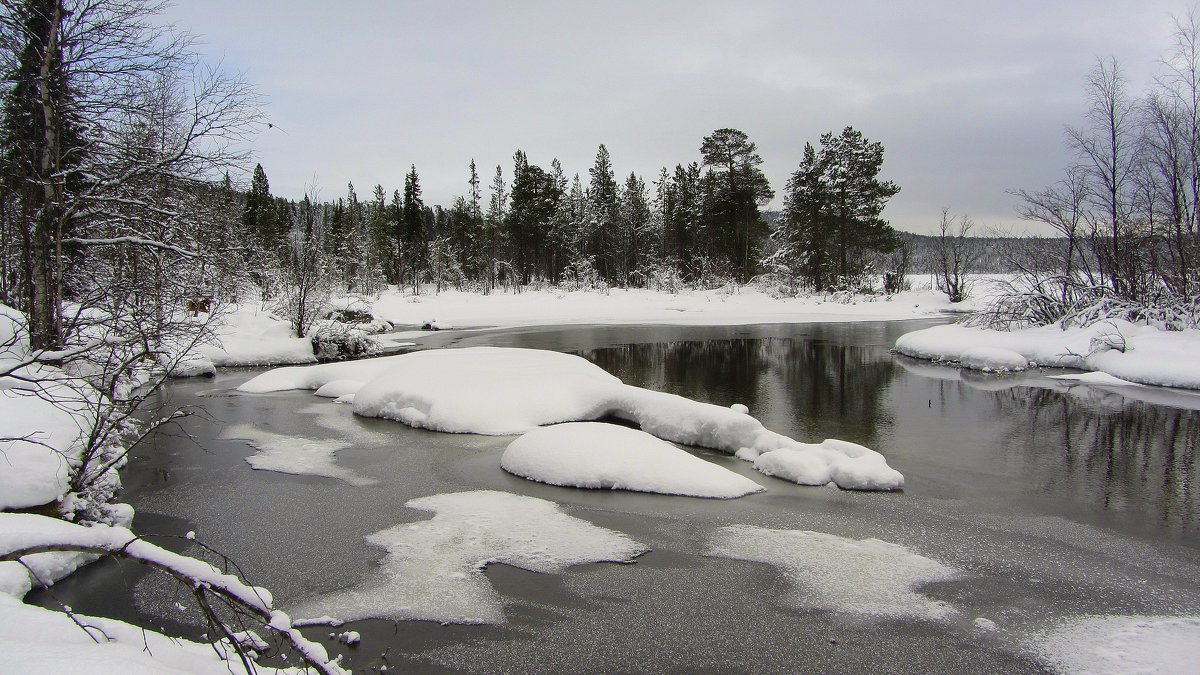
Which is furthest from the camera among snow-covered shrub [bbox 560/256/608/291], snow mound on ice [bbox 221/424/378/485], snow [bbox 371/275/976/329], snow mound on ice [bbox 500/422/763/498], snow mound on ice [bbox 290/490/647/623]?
snow-covered shrub [bbox 560/256/608/291]

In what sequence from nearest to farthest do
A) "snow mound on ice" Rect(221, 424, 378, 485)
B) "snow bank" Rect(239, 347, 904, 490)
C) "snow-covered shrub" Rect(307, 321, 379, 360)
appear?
"snow bank" Rect(239, 347, 904, 490) < "snow mound on ice" Rect(221, 424, 378, 485) < "snow-covered shrub" Rect(307, 321, 379, 360)

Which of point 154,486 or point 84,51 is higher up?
point 84,51

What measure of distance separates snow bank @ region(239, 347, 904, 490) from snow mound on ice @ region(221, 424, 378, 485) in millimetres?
1758

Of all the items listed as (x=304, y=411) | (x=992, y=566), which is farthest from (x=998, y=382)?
(x=304, y=411)

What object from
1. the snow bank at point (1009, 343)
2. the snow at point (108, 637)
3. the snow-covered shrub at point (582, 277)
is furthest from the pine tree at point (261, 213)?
the snow at point (108, 637)

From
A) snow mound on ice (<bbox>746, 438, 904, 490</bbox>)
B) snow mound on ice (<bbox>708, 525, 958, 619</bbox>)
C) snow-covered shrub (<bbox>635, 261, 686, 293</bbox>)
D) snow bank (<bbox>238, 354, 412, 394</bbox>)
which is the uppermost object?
snow-covered shrub (<bbox>635, 261, 686, 293</bbox>)

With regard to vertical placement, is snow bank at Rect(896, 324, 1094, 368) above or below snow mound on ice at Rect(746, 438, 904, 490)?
above

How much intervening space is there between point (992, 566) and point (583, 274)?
4947cm

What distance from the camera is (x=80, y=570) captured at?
5.79m

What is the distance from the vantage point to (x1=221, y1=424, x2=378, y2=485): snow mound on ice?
8.93 metres

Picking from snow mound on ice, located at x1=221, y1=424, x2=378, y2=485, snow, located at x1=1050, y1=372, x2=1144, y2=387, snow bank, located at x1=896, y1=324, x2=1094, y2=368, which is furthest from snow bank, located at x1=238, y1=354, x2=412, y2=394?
snow, located at x1=1050, y1=372, x2=1144, y2=387

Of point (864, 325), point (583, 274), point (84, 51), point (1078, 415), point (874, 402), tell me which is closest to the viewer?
point (84, 51)

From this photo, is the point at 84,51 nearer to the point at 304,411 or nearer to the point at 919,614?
the point at 304,411

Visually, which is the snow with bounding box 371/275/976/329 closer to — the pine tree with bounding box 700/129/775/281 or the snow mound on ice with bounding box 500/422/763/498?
the pine tree with bounding box 700/129/775/281
